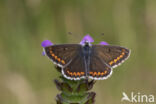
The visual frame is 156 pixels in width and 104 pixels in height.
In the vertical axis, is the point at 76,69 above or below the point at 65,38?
below

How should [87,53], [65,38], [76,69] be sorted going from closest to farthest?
[76,69]
[87,53]
[65,38]

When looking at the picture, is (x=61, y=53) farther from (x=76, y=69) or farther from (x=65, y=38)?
(x=65, y=38)

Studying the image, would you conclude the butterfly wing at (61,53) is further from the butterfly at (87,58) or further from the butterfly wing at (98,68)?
the butterfly wing at (98,68)

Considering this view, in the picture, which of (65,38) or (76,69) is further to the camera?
(65,38)

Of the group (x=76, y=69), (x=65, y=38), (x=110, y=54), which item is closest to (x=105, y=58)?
(x=110, y=54)

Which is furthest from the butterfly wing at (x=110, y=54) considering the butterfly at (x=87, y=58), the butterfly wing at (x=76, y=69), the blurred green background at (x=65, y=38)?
the blurred green background at (x=65, y=38)

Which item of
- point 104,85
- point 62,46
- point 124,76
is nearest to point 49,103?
point 104,85

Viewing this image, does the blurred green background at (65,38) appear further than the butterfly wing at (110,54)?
Yes

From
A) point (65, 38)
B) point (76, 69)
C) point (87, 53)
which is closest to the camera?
point (76, 69)
